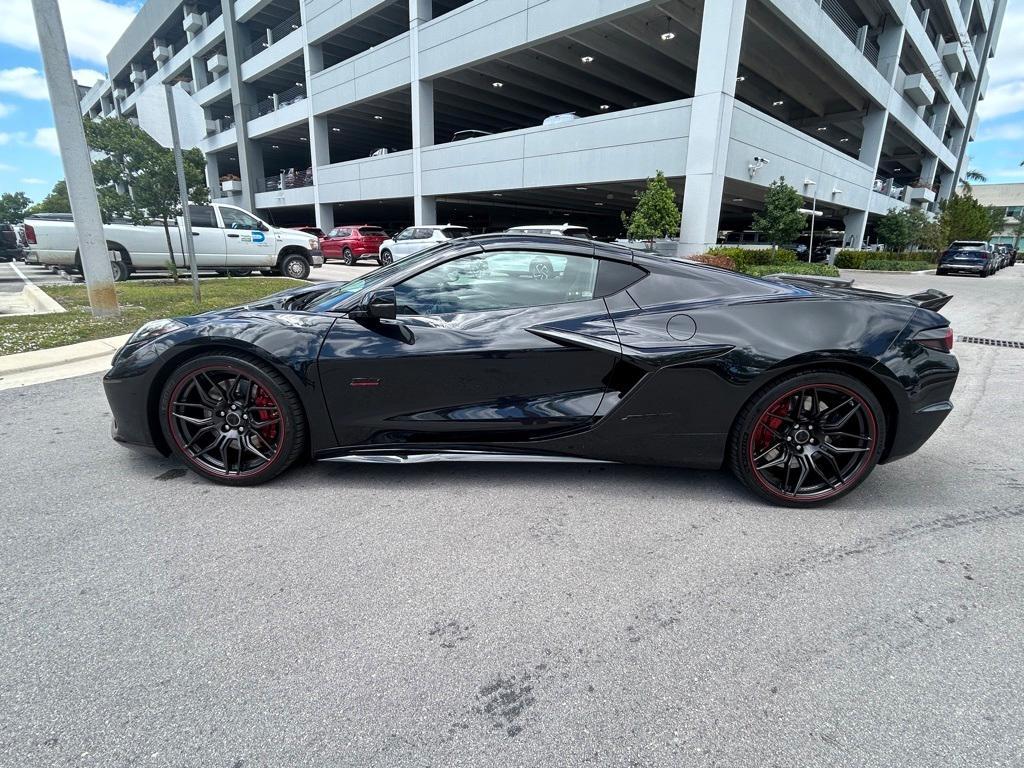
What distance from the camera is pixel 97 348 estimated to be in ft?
19.1

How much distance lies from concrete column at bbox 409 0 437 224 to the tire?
10.7 m

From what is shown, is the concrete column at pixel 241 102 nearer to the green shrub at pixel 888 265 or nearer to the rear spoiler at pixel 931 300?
the green shrub at pixel 888 265

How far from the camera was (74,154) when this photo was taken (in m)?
6.68

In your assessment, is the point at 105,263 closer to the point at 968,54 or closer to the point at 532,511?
the point at 532,511

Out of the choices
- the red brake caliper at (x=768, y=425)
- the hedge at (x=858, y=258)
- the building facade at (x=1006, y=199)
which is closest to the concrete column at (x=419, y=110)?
the hedge at (x=858, y=258)

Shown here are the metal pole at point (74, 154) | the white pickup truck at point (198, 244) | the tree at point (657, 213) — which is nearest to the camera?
the metal pole at point (74, 154)

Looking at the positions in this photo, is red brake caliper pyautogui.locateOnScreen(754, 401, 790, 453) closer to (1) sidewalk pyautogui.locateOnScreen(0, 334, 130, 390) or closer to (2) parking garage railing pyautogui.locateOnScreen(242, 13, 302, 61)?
(1) sidewalk pyautogui.locateOnScreen(0, 334, 130, 390)

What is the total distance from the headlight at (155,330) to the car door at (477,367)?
93 centimetres

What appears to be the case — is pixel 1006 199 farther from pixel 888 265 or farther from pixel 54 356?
pixel 54 356

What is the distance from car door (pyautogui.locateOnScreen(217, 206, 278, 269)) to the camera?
12492mm

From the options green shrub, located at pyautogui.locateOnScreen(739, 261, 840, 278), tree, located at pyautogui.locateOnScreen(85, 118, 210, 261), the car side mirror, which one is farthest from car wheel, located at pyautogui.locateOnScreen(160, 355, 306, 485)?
green shrub, located at pyautogui.locateOnScreen(739, 261, 840, 278)

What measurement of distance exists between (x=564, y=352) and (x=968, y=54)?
2171 inches

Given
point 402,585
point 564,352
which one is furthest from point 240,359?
point 564,352

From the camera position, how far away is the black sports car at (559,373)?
105 inches
